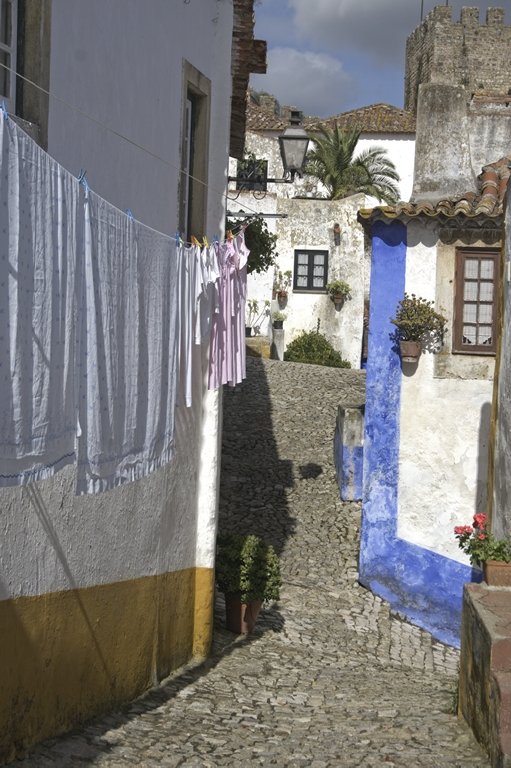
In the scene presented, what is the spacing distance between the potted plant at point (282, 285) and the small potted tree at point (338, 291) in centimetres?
113

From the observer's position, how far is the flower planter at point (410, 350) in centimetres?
1288

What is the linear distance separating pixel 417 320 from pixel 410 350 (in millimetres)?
370

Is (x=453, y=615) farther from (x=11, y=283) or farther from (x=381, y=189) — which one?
(x=381, y=189)

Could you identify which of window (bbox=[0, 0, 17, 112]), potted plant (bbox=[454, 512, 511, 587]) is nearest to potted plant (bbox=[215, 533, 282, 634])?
potted plant (bbox=[454, 512, 511, 587])

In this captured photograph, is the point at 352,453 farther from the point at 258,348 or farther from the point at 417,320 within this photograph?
the point at 258,348

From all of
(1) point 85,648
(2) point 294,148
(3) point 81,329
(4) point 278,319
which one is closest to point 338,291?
(4) point 278,319

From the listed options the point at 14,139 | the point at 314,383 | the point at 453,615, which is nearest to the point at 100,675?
the point at 14,139

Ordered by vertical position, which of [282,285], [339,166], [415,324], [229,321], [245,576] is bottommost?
[245,576]

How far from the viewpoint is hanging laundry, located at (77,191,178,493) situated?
18.6 feet

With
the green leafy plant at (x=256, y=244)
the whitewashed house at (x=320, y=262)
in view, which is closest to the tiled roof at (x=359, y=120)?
the whitewashed house at (x=320, y=262)

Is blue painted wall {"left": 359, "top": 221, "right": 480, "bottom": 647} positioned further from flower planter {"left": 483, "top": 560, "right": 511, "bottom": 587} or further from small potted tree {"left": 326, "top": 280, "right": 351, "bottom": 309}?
small potted tree {"left": 326, "top": 280, "right": 351, "bottom": 309}

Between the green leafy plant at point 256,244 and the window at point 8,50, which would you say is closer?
the window at point 8,50

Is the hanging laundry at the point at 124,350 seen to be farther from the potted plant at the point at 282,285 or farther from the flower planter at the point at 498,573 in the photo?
the potted plant at the point at 282,285

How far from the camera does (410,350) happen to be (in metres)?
12.9
